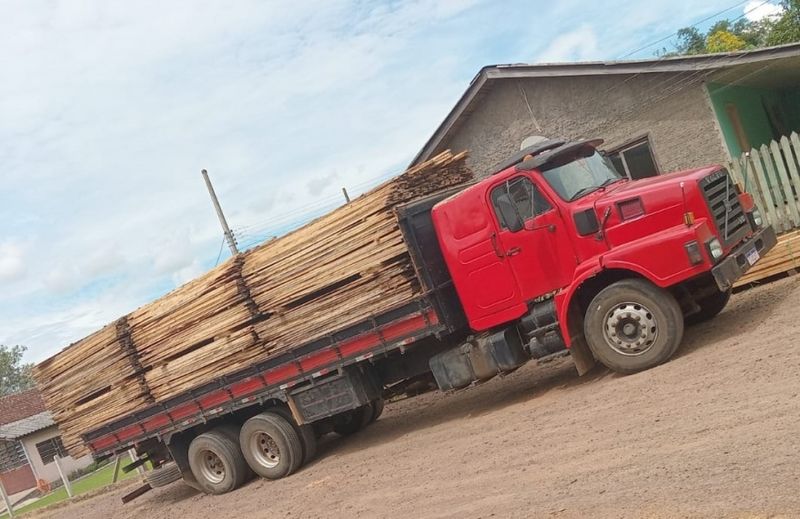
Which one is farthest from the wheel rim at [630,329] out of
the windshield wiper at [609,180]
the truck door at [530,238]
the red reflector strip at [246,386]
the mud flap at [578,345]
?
the red reflector strip at [246,386]

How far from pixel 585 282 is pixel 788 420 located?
10.8 ft

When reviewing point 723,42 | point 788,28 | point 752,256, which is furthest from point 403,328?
point 723,42

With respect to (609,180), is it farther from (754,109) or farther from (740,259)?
(754,109)

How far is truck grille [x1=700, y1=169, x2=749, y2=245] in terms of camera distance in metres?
7.51

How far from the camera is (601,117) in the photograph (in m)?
14.3

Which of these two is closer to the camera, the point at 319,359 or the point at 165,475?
the point at 319,359

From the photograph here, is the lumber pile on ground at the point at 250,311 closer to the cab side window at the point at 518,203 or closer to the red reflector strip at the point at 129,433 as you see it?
the red reflector strip at the point at 129,433

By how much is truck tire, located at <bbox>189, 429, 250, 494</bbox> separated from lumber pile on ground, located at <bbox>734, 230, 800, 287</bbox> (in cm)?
752

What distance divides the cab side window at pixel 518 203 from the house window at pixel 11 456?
3424 cm

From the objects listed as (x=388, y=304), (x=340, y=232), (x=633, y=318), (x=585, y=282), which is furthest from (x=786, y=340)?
(x=340, y=232)

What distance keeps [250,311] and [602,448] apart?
5435 mm

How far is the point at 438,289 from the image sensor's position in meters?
8.71

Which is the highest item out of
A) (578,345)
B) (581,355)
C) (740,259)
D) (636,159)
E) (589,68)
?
(589,68)

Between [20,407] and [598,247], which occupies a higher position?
[598,247]
